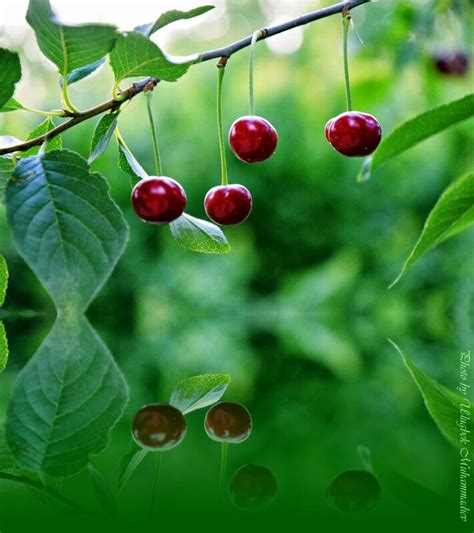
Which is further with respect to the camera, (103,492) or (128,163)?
(128,163)

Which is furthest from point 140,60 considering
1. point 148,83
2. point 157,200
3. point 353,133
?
point 353,133

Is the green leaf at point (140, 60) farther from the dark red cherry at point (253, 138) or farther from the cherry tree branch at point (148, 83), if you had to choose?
the dark red cherry at point (253, 138)

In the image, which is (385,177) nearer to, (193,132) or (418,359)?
(193,132)

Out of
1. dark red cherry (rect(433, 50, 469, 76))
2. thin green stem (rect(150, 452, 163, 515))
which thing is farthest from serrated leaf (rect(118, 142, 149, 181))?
dark red cherry (rect(433, 50, 469, 76))

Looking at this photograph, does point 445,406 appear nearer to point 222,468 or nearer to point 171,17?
point 222,468

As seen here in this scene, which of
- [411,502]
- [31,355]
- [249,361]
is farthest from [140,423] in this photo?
[249,361]

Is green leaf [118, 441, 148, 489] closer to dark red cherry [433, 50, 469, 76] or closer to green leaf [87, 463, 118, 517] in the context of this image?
green leaf [87, 463, 118, 517]
